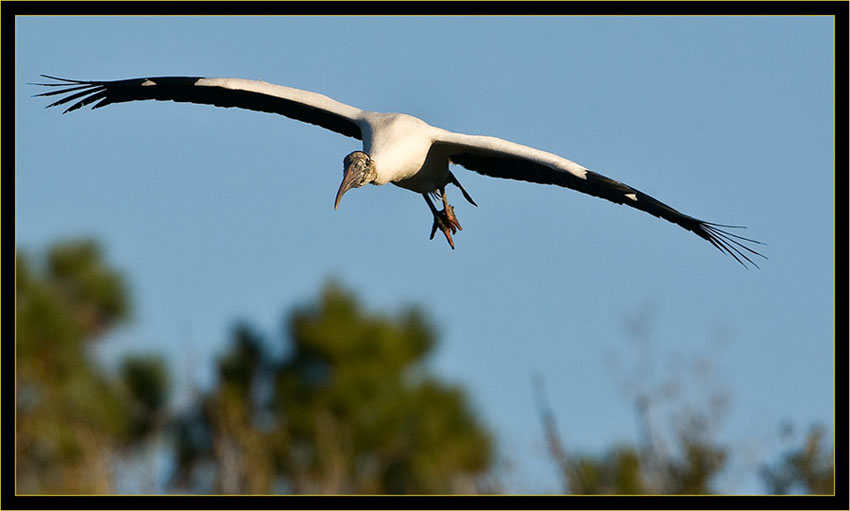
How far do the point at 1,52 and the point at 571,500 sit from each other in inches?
158

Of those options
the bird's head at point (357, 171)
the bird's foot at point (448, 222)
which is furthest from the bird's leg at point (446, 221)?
the bird's head at point (357, 171)

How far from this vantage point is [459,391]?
81.9 ft

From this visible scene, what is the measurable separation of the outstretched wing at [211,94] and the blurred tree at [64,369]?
10.5 meters

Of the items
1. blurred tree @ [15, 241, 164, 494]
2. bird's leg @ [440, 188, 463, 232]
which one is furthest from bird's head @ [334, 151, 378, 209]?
blurred tree @ [15, 241, 164, 494]

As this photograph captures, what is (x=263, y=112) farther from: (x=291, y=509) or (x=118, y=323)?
(x=118, y=323)

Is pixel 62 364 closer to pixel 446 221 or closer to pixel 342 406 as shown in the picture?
pixel 342 406

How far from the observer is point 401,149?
28.1 ft

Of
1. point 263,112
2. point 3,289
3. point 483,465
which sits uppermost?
point 263,112

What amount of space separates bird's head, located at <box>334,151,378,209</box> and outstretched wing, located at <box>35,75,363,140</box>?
1.03 m

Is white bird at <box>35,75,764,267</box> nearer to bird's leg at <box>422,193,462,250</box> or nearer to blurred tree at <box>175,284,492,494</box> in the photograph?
bird's leg at <box>422,193,462,250</box>

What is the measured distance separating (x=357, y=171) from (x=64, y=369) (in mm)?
16438

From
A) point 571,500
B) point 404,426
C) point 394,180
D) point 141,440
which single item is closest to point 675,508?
point 571,500

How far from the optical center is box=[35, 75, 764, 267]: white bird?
320 inches

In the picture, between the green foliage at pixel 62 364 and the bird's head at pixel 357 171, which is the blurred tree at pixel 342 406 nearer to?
the green foliage at pixel 62 364
